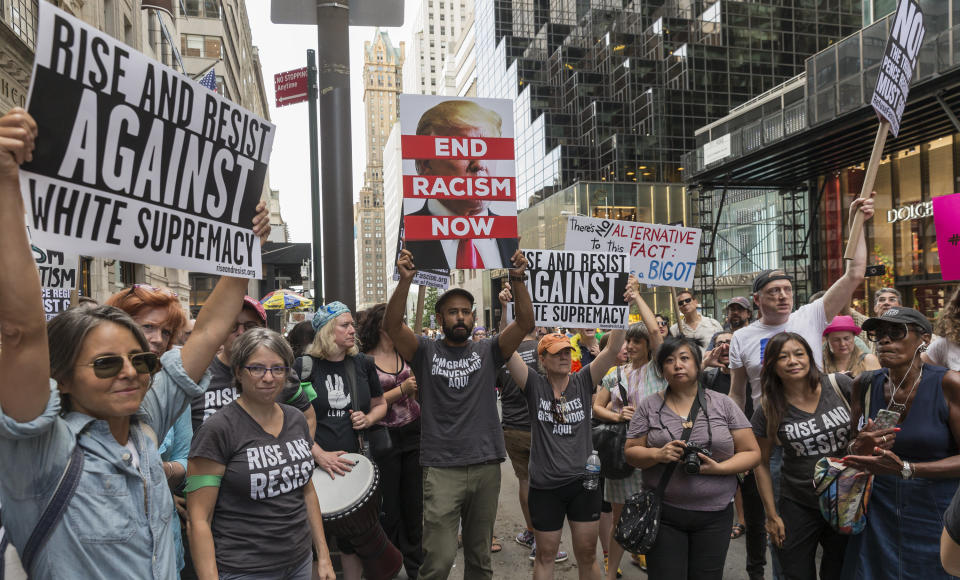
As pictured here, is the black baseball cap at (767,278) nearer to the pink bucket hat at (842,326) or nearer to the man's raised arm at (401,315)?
the pink bucket hat at (842,326)

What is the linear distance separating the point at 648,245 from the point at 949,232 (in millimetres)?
2684

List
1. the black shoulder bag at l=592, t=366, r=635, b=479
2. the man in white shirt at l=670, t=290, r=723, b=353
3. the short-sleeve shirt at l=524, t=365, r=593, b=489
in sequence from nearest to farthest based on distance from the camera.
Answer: the short-sleeve shirt at l=524, t=365, r=593, b=489 < the black shoulder bag at l=592, t=366, r=635, b=479 < the man in white shirt at l=670, t=290, r=723, b=353

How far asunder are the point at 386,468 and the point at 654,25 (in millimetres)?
44202

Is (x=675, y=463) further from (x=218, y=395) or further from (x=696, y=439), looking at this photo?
(x=218, y=395)

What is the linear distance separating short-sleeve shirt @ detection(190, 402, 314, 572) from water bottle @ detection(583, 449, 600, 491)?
2.03 metres

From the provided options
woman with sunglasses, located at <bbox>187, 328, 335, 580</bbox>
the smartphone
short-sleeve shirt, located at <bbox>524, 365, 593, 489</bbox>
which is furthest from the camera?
short-sleeve shirt, located at <bbox>524, 365, 593, 489</bbox>

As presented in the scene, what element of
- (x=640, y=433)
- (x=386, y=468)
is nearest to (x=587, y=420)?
(x=640, y=433)

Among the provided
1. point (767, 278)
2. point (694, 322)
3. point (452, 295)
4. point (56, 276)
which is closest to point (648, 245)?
point (694, 322)

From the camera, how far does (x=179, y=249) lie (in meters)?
2.49

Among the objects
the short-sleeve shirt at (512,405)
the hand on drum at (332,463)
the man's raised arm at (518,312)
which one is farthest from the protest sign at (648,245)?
the hand on drum at (332,463)

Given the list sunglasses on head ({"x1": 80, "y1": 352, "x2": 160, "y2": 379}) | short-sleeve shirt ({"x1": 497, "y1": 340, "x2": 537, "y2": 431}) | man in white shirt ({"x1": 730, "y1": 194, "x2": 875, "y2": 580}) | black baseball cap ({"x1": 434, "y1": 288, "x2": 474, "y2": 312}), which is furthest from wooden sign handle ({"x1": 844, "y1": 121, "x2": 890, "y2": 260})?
sunglasses on head ({"x1": 80, "y1": 352, "x2": 160, "y2": 379})

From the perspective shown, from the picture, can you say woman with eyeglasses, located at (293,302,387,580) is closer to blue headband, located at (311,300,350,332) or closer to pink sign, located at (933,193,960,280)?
blue headband, located at (311,300,350,332)

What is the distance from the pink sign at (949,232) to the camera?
443 centimetres

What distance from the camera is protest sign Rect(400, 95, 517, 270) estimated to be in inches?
182
